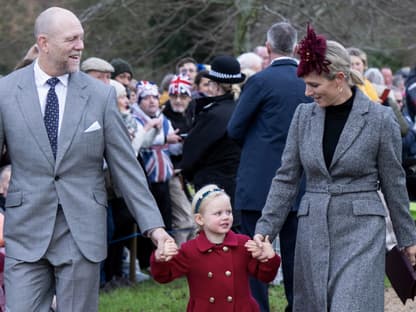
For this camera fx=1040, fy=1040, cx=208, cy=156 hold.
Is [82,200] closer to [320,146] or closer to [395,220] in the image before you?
[320,146]

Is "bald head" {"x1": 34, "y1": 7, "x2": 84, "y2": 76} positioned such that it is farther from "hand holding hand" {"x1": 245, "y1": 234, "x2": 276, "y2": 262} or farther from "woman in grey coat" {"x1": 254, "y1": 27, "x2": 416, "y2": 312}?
"hand holding hand" {"x1": 245, "y1": 234, "x2": 276, "y2": 262}

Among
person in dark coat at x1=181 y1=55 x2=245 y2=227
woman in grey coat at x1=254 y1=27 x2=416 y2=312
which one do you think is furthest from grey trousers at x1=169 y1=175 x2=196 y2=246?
woman in grey coat at x1=254 y1=27 x2=416 y2=312

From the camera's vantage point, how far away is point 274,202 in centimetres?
650

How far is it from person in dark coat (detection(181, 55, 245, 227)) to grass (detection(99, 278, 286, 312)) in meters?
0.92

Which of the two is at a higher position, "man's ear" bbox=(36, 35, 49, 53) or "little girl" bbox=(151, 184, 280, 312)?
"man's ear" bbox=(36, 35, 49, 53)

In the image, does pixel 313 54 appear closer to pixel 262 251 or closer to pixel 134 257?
pixel 262 251

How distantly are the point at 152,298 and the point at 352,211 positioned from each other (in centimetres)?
406

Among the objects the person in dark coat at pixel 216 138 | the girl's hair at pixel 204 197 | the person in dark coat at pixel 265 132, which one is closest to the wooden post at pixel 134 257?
the person in dark coat at pixel 216 138

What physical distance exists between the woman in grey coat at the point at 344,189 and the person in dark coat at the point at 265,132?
150cm

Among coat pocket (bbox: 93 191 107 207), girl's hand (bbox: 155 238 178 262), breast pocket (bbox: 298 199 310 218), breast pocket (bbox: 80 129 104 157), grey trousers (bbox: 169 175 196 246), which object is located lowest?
grey trousers (bbox: 169 175 196 246)

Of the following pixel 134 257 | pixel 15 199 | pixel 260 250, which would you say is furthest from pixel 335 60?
pixel 134 257

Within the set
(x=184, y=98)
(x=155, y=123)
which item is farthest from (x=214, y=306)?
(x=184, y=98)

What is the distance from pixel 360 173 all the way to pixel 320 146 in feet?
0.94

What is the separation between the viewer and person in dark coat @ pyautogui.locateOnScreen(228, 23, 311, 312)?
778cm
